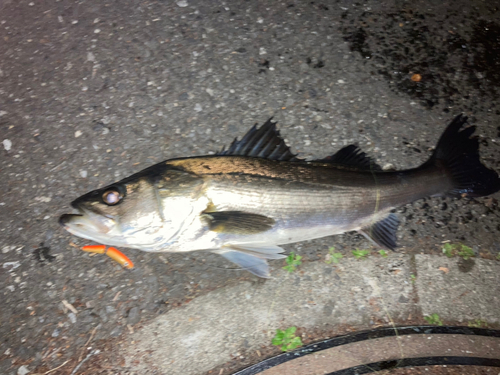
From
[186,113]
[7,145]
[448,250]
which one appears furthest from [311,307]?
[7,145]

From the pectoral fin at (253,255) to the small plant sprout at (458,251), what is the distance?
1744 mm

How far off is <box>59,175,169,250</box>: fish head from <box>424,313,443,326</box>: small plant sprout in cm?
246

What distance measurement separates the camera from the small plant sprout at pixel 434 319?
286 centimetres

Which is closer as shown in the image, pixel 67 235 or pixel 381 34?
pixel 67 235

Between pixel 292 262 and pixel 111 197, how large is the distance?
5.50 feet

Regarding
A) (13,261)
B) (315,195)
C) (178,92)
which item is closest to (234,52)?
(178,92)

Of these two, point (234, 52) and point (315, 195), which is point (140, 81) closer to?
point (234, 52)

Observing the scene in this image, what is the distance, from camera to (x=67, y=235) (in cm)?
283

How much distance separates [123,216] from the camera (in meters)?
2.26

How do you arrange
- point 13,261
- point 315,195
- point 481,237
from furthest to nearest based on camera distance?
point 481,237, point 13,261, point 315,195

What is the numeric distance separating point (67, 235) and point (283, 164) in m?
2.07

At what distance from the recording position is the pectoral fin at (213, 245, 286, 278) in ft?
8.27

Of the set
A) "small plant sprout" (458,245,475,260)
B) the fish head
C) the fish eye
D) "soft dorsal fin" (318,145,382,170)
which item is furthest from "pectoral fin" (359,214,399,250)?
the fish eye

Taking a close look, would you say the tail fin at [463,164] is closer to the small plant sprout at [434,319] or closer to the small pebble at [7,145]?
the small plant sprout at [434,319]
